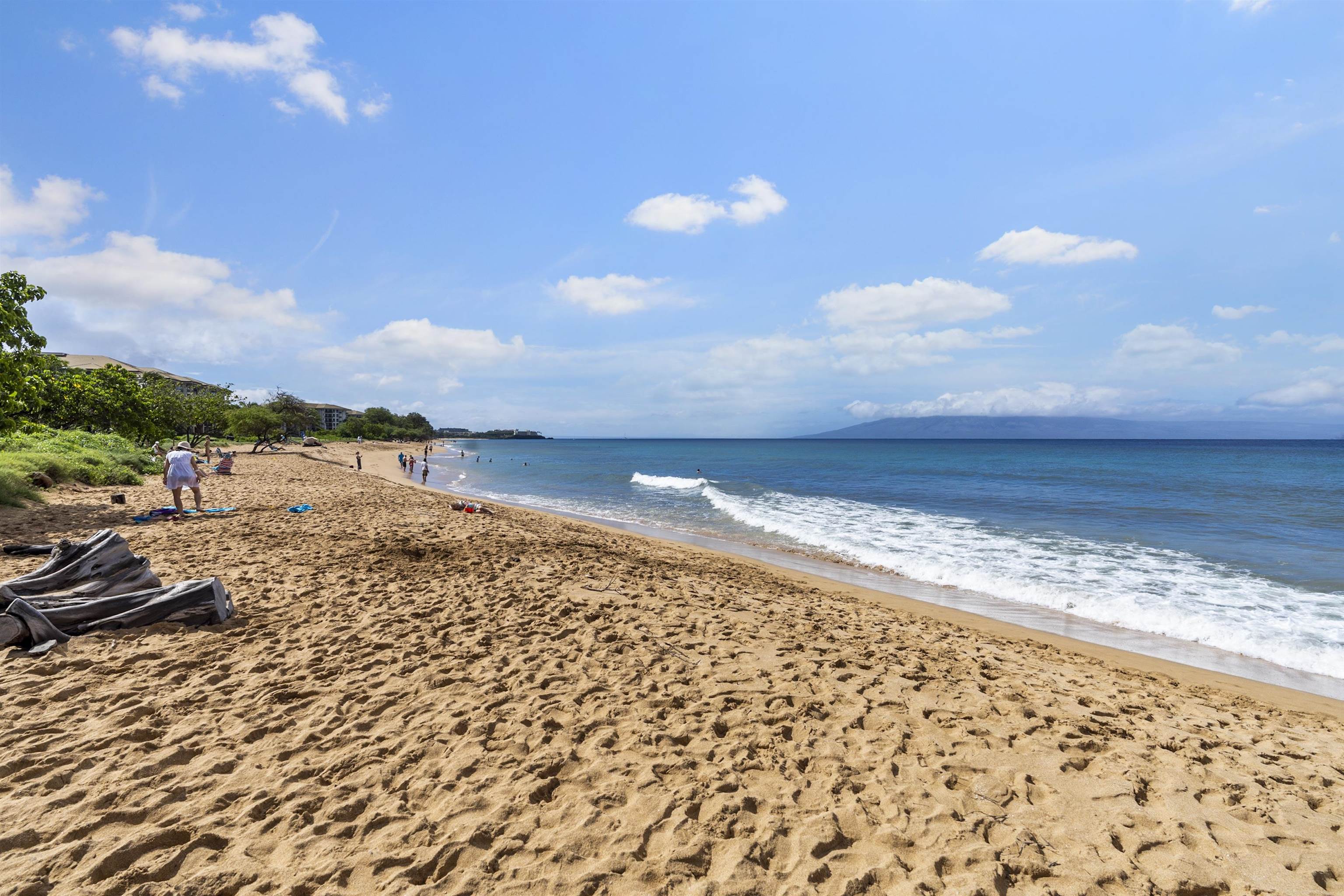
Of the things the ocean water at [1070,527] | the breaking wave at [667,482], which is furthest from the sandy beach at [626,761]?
the breaking wave at [667,482]

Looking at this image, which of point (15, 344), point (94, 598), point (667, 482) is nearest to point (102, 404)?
point (15, 344)

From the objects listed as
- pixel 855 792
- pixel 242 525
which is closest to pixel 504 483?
pixel 242 525

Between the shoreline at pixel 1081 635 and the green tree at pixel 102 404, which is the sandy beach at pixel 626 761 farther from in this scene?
the green tree at pixel 102 404

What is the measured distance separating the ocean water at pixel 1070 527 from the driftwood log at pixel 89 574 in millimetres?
13584

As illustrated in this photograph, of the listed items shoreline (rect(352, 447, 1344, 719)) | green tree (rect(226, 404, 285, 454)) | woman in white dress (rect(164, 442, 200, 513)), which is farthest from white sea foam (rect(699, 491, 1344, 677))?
green tree (rect(226, 404, 285, 454))

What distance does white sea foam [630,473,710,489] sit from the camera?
37.0 meters

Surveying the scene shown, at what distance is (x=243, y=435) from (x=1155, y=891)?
74682 mm

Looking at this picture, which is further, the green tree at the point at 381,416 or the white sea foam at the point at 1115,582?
the green tree at the point at 381,416

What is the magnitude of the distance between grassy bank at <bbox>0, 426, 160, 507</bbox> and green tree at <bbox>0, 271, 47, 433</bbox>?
1.60 metres

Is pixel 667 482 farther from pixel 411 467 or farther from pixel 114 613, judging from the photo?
pixel 114 613

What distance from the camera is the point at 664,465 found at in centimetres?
6284

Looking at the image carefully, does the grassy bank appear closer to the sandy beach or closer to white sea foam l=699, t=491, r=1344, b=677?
the sandy beach

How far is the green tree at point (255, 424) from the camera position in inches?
2164

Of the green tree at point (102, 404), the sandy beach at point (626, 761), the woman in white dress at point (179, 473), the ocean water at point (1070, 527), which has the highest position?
the green tree at point (102, 404)
